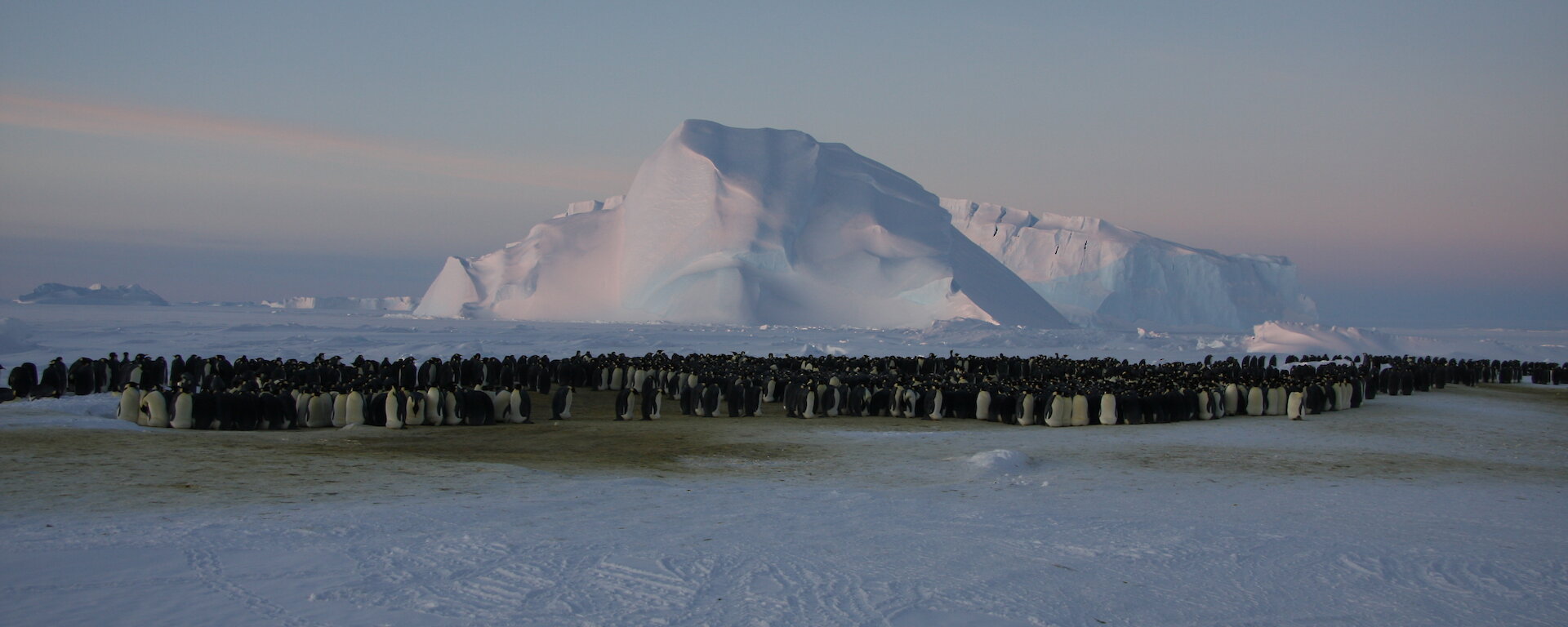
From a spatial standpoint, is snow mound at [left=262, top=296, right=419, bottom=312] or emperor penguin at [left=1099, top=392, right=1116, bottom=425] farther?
snow mound at [left=262, top=296, right=419, bottom=312]

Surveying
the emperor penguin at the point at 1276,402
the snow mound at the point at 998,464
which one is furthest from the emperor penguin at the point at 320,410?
the emperor penguin at the point at 1276,402

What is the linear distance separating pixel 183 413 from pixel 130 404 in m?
0.81

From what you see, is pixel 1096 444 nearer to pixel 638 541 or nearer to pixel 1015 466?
pixel 1015 466

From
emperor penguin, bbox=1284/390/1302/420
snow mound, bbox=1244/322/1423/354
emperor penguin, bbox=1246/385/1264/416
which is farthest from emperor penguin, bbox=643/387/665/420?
snow mound, bbox=1244/322/1423/354

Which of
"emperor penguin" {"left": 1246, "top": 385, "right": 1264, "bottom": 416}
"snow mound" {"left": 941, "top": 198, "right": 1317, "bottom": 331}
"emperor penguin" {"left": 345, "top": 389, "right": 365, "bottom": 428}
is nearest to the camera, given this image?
"emperor penguin" {"left": 345, "top": 389, "right": 365, "bottom": 428}

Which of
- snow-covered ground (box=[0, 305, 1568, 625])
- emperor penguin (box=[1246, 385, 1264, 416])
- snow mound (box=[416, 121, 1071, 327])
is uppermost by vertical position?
snow mound (box=[416, 121, 1071, 327])

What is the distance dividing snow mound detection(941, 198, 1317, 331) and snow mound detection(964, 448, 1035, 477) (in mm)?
53545

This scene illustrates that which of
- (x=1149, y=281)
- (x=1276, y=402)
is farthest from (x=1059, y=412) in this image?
(x=1149, y=281)

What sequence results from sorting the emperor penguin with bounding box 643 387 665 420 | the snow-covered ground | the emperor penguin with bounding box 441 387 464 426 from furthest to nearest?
1. the emperor penguin with bounding box 643 387 665 420
2. the emperor penguin with bounding box 441 387 464 426
3. the snow-covered ground

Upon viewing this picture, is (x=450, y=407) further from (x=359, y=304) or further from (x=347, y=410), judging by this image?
(x=359, y=304)

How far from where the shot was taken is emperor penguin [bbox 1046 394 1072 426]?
1350 centimetres

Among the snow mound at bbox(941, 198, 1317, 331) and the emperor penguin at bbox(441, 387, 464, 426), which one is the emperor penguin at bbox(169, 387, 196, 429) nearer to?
the emperor penguin at bbox(441, 387, 464, 426)

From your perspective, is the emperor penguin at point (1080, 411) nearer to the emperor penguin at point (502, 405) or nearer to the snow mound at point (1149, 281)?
the emperor penguin at point (502, 405)

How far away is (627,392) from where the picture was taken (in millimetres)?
14203
